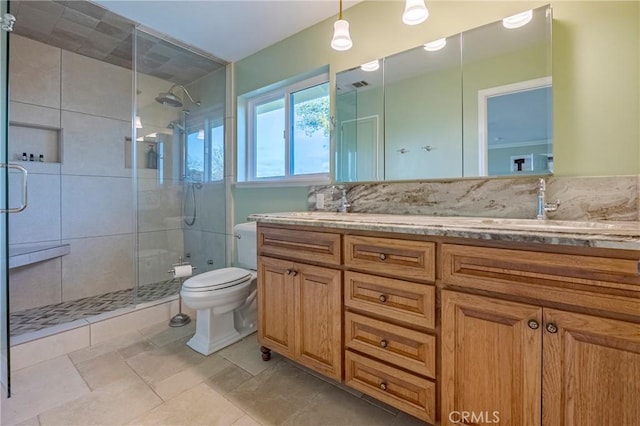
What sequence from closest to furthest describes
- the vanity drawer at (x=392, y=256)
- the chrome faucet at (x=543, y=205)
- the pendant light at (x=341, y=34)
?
the vanity drawer at (x=392, y=256) < the chrome faucet at (x=543, y=205) < the pendant light at (x=341, y=34)

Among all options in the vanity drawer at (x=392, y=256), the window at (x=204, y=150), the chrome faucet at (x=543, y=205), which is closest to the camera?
the vanity drawer at (x=392, y=256)

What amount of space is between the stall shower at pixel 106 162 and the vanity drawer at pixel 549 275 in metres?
2.36

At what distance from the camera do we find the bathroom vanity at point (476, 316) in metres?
0.81

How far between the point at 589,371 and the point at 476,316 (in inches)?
12.0

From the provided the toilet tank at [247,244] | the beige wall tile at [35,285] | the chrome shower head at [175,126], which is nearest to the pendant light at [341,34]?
the toilet tank at [247,244]

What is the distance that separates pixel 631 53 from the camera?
117 centimetres

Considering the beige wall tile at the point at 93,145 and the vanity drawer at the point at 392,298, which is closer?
the vanity drawer at the point at 392,298

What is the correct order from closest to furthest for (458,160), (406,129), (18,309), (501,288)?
(501,288) < (458,160) < (406,129) < (18,309)

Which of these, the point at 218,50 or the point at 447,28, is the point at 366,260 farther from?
the point at 218,50

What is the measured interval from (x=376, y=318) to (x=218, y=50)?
2.59 metres

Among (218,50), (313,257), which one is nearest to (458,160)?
(313,257)

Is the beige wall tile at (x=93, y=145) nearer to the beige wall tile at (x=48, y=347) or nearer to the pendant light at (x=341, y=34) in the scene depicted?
the beige wall tile at (x=48, y=347)

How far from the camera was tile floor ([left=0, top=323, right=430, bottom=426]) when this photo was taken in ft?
4.28

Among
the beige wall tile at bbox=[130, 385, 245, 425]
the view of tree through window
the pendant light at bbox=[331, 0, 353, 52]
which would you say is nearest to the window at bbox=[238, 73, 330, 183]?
the view of tree through window
